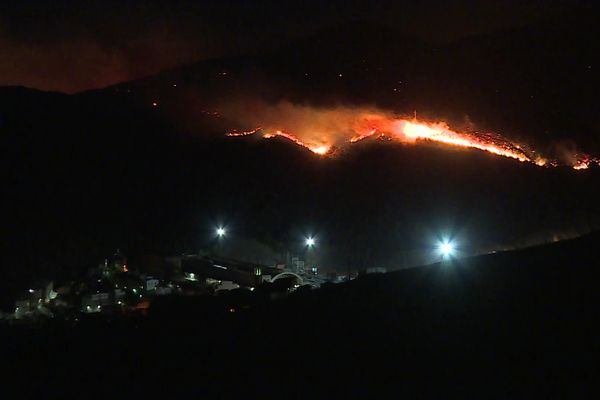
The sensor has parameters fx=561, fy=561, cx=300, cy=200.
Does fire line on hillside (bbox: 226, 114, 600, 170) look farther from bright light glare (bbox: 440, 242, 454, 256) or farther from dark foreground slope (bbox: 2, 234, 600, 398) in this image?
dark foreground slope (bbox: 2, 234, 600, 398)

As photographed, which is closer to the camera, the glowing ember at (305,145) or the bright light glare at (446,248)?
the bright light glare at (446,248)

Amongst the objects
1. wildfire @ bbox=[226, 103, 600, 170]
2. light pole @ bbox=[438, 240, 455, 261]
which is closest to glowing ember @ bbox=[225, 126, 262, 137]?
wildfire @ bbox=[226, 103, 600, 170]

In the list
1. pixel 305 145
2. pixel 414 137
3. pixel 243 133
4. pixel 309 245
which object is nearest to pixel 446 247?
pixel 309 245

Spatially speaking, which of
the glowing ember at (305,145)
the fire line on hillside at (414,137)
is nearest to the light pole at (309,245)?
the fire line on hillside at (414,137)

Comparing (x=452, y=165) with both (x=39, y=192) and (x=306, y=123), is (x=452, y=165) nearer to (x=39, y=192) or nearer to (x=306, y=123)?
(x=306, y=123)

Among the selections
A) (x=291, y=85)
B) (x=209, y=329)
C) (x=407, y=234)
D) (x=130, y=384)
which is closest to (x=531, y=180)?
Result: (x=407, y=234)

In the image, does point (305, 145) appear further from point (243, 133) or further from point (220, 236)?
point (220, 236)

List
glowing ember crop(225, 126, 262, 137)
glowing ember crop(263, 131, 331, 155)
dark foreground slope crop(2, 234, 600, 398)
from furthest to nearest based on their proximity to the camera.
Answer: glowing ember crop(225, 126, 262, 137) → glowing ember crop(263, 131, 331, 155) → dark foreground slope crop(2, 234, 600, 398)

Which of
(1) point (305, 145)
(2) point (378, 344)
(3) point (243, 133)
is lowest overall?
(2) point (378, 344)

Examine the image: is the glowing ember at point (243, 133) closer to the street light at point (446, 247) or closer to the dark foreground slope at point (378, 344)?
the street light at point (446, 247)
